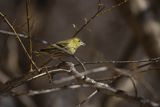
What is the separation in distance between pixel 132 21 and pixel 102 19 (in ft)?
13.8

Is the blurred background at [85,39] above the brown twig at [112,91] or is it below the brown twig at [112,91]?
above

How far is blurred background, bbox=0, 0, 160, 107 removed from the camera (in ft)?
13.2

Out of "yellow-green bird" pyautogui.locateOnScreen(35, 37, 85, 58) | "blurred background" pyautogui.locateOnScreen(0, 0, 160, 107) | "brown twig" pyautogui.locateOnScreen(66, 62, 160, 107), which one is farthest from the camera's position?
"blurred background" pyautogui.locateOnScreen(0, 0, 160, 107)

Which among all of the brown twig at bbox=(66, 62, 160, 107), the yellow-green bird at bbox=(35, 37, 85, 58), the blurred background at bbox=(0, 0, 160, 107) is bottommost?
the brown twig at bbox=(66, 62, 160, 107)

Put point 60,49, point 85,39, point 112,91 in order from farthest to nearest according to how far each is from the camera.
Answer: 1. point 85,39
2. point 60,49
3. point 112,91

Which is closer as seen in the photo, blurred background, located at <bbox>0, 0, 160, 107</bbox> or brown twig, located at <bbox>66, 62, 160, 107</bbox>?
brown twig, located at <bbox>66, 62, 160, 107</bbox>

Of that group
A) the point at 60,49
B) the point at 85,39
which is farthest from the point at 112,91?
the point at 85,39

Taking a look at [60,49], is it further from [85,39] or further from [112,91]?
[85,39]

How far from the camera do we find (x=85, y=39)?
5.59 m

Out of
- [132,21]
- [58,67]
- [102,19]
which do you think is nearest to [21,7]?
[132,21]

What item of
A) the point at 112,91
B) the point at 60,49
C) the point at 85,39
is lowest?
the point at 112,91

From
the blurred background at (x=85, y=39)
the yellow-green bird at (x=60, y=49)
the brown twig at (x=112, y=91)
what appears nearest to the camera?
the brown twig at (x=112, y=91)

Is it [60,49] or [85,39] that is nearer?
[60,49]

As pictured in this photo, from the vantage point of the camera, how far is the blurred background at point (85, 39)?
404 centimetres
